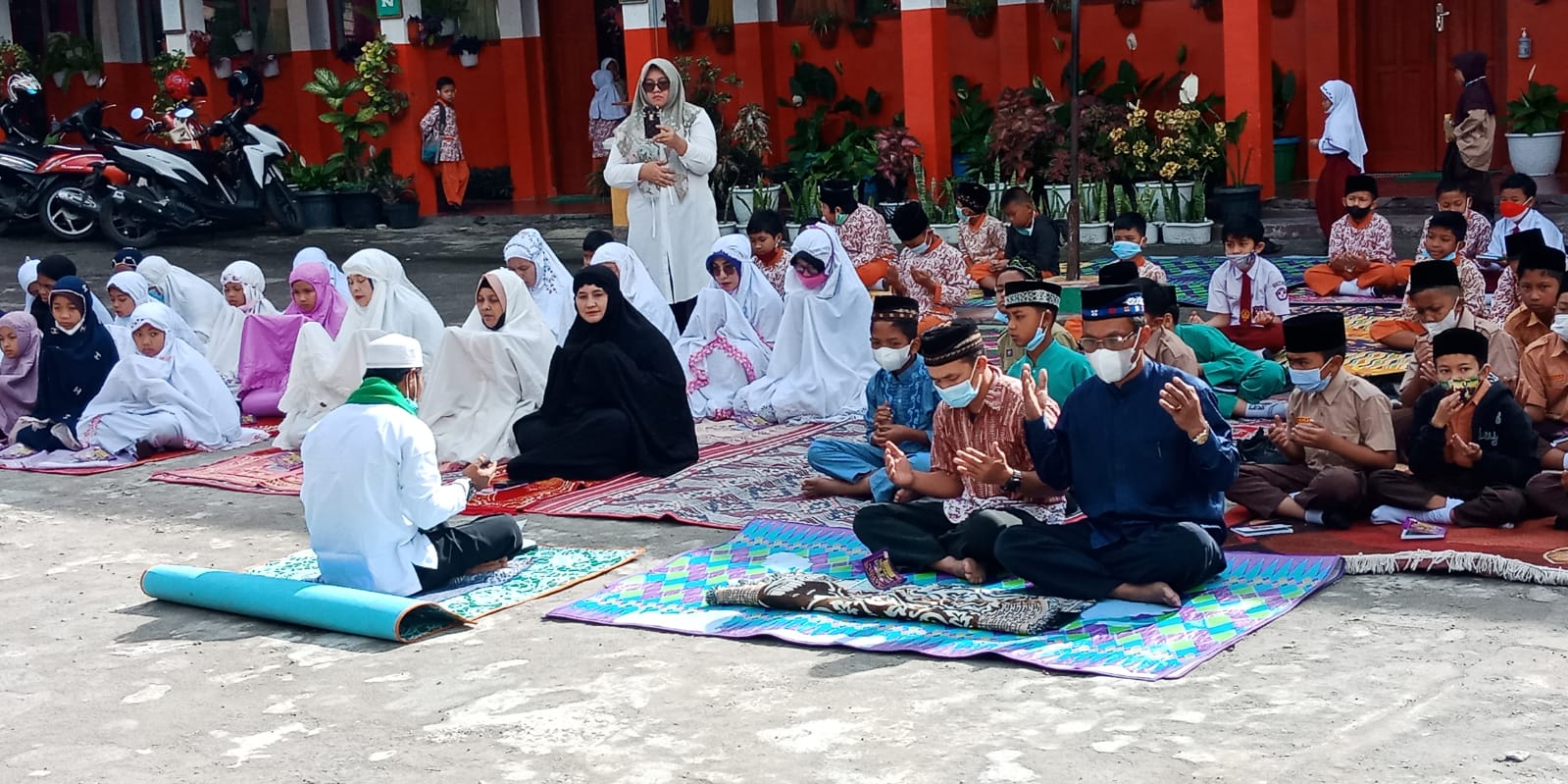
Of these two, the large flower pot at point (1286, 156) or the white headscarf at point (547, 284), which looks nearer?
the white headscarf at point (547, 284)

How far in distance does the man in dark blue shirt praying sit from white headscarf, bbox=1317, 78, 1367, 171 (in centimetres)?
743

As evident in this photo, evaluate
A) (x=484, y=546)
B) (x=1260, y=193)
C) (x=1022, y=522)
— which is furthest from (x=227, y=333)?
(x=1260, y=193)

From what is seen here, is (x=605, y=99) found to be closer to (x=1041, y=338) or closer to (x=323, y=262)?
(x=323, y=262)

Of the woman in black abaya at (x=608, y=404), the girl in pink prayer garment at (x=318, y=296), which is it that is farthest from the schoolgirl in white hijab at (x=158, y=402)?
the woman in black abaya at (x=608, y=404)

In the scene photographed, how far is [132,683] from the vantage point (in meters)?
5.31

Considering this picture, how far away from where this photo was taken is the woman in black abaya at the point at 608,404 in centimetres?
783

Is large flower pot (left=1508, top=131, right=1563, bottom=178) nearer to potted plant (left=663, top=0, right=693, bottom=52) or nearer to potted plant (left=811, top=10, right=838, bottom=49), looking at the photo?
potted plant (left=811, top=10, right=838, bottom=49)

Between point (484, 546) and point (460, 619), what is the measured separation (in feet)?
1.85

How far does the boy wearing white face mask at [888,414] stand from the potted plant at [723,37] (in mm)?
9839

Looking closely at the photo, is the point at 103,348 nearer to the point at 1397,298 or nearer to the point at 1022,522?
the point at 1022,522

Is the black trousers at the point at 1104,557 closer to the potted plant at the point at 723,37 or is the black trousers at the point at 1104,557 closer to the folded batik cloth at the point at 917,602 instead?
the folded batik cloth at the point at 917,602

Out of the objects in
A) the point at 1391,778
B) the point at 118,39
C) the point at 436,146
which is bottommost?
the point at 1391,778

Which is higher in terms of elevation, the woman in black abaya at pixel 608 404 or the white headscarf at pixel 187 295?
the white headscarf at pixel 187 295

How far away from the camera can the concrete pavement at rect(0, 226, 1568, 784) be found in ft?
13.8
